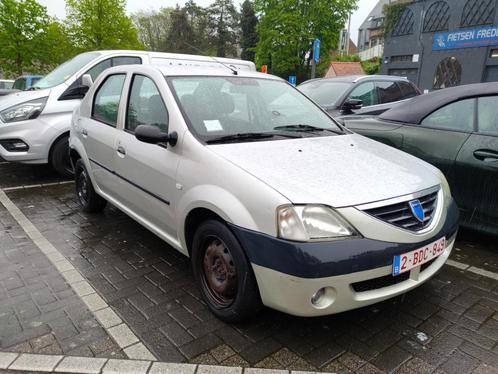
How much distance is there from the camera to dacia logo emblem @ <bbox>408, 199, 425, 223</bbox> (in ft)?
8.33

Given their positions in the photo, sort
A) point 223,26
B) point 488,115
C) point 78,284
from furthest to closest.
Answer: point 223,26, point 488,115, point 78,284

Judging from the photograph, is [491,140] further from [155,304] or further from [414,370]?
[155,304]

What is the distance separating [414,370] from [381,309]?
641 millimetres

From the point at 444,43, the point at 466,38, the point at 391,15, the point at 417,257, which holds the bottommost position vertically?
the point at 417,257

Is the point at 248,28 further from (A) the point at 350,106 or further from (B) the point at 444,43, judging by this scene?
(A) the point at 350,106

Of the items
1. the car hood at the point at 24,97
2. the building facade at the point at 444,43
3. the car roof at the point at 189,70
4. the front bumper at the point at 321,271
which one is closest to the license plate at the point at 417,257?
the front bumper at the point at 321,271

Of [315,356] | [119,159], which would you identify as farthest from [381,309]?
[119,159]

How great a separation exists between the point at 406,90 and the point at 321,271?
24.1 ft

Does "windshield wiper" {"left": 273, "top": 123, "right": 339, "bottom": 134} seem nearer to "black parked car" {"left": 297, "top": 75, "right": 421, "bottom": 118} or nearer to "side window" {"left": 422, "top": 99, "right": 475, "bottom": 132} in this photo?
"side window" {"left": 422, "top": 99, "right": 475, "bottom": 132}

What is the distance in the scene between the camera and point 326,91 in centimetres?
776

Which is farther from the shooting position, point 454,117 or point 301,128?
point 454,117

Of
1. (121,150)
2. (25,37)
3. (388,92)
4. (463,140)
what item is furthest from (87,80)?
(25,37)

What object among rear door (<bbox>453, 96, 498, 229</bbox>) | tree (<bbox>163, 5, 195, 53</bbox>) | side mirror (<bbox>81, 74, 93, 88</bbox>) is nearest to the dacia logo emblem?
rear door (<bbox>453, 96, 498, 229</bbox>)

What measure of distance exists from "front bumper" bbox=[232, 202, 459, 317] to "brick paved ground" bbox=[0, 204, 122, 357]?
41.8 inches
